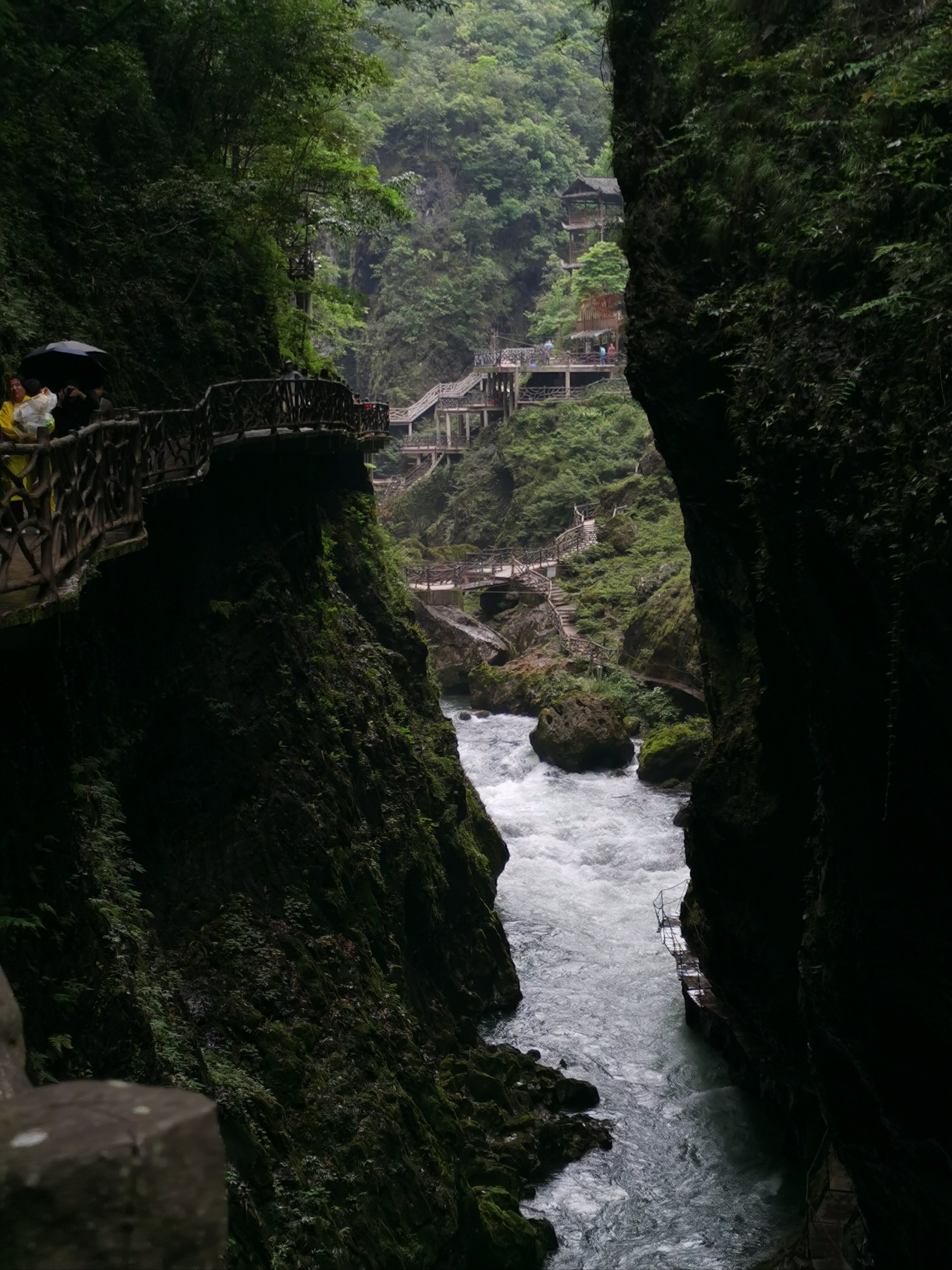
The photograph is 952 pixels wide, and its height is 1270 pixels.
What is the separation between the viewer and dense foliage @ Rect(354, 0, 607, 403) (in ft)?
202

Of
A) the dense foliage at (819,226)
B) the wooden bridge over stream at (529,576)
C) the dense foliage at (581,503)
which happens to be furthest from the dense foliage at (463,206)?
the dense foliage at (819,226)

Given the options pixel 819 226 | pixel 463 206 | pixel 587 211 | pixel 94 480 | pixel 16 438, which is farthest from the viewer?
pixel 463 206

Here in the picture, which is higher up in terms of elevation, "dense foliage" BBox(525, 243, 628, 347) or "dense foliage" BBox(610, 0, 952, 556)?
"dense foliage" BBox(525, 243, 628, 347)

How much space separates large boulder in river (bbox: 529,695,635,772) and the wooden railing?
1618cm

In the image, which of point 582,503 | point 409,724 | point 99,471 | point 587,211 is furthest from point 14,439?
point 587,211

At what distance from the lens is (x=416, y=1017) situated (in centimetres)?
1565

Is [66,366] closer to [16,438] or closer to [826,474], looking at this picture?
[16,438]

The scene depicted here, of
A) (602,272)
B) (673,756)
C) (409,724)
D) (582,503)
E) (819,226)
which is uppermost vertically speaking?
(602,272)

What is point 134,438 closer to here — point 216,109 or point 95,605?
point 95,605

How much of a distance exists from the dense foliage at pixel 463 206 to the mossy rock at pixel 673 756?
123 feet

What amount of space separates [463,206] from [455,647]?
33443 millimetres

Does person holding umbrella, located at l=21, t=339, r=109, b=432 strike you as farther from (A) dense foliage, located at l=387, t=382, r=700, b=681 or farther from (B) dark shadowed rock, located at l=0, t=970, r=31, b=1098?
(A) dense foliage, located at l=387, t=382, r=700, b=681

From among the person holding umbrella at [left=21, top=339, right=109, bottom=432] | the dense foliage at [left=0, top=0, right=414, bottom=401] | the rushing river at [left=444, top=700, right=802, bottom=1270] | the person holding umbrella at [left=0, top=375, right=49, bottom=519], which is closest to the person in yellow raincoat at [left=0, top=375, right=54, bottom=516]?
the person holding umbrella at [left=0, top=375, right=49, bottom=519]

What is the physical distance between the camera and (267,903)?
1275 cm
